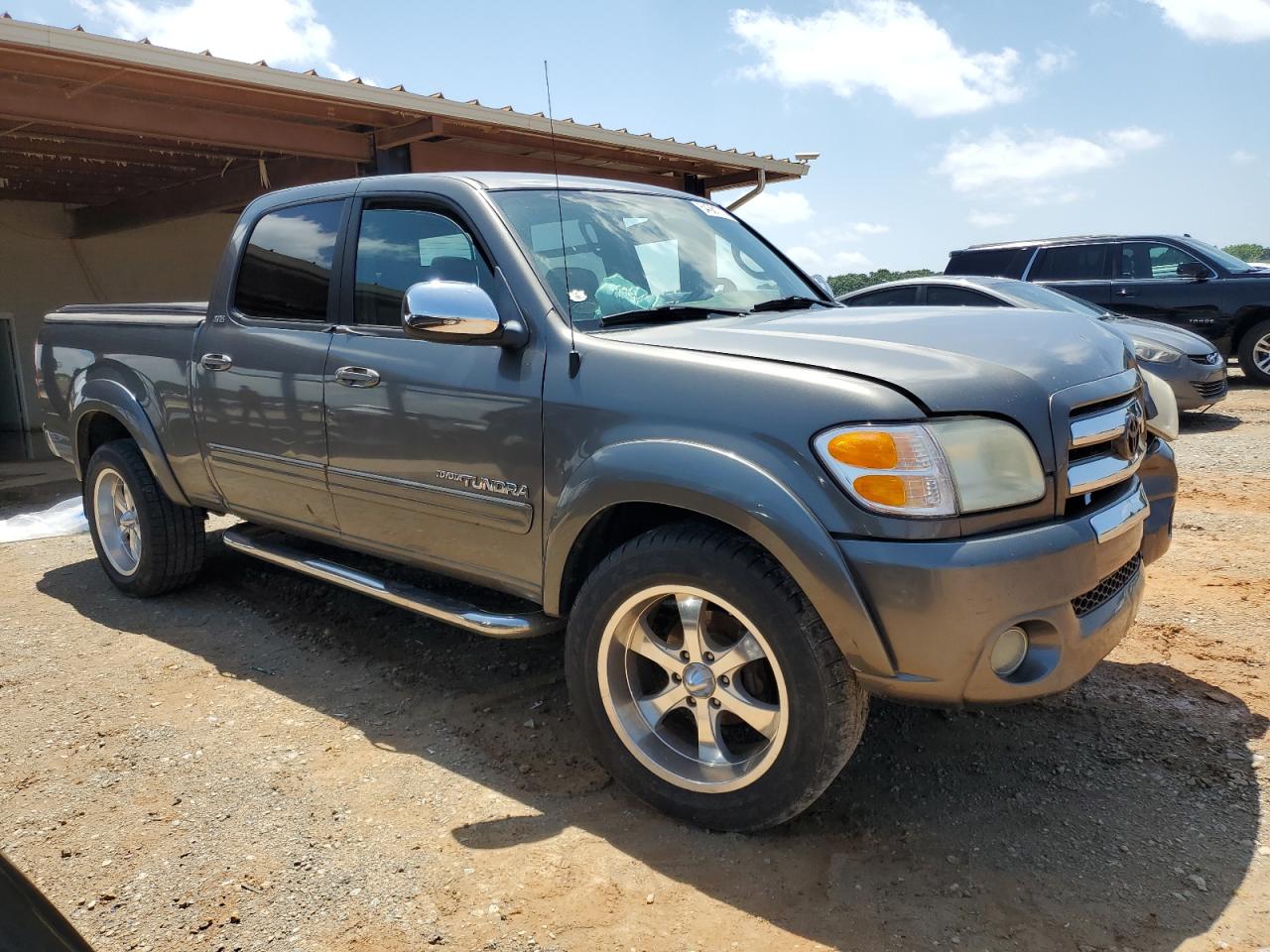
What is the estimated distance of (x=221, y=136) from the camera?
946 centimetres

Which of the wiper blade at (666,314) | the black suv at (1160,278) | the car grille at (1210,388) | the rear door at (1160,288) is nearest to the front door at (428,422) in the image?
the wiper blade at (666,314)

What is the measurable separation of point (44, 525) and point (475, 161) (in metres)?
6.60

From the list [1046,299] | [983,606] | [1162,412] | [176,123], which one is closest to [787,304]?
[1162,412]

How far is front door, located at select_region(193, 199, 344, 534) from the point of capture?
12.5 ft

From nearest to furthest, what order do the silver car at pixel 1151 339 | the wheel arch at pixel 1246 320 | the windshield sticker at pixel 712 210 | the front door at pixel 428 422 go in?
the front door at pixel 428 422, the windshield sticker at pixel 712 210, the silver car at pixel 1151 339, the wheel arch at pixel 1246 320

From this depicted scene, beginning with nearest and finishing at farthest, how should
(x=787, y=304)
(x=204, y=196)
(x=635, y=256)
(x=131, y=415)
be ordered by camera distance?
(x=635, y=256), (x=787, y=304), (x=131, y=415), (x=204, y=196)

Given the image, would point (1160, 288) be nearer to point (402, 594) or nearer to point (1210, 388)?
point (1210, 388)

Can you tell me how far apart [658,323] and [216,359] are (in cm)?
215

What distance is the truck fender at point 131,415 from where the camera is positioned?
4.70 meters

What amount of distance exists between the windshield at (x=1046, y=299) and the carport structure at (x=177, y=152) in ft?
13.7

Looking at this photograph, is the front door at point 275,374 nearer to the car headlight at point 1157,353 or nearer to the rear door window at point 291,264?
the rear door window at point 291,264

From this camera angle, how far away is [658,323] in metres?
3.18

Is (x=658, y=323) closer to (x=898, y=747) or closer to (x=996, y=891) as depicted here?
(x=898, y=747)

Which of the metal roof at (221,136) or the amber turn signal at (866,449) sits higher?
the metal roof at (221,136)
